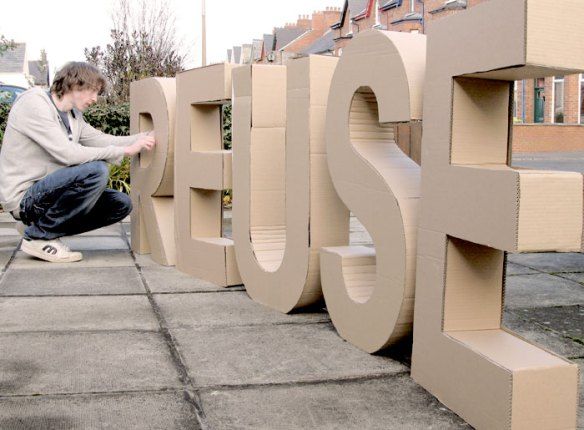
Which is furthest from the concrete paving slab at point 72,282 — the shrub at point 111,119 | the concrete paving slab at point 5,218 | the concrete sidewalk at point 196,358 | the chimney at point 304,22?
the chimney at point 304,22

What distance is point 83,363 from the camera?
9.52 feet

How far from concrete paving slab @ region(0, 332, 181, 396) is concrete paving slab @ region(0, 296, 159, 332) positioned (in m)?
0.15

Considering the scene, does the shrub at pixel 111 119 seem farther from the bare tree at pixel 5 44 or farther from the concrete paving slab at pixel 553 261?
the concrete paving slab at pixel 553 261

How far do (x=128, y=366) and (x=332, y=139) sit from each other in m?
1.33

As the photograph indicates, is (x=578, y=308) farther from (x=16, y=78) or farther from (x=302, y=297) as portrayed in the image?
(x=16, y=78)

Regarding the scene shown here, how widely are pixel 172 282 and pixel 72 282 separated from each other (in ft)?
1.94

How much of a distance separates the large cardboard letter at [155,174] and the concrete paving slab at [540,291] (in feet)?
7.48

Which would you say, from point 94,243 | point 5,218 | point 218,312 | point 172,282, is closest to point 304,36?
point 5,218

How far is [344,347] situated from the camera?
321 cm

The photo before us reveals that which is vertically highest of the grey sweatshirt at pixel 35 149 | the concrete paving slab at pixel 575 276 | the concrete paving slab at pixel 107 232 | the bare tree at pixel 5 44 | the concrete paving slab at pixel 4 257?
the bare tree at pixel 5 44

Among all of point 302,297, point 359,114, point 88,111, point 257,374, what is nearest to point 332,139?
point 359,114

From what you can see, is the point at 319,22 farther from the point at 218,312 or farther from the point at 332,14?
the point at 218,312

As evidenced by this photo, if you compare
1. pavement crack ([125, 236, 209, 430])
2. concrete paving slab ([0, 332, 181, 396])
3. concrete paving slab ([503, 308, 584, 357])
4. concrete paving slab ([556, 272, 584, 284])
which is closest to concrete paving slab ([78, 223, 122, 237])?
pavement crack ([125, 236, 209, 430])

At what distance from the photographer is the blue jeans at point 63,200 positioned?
507cm
